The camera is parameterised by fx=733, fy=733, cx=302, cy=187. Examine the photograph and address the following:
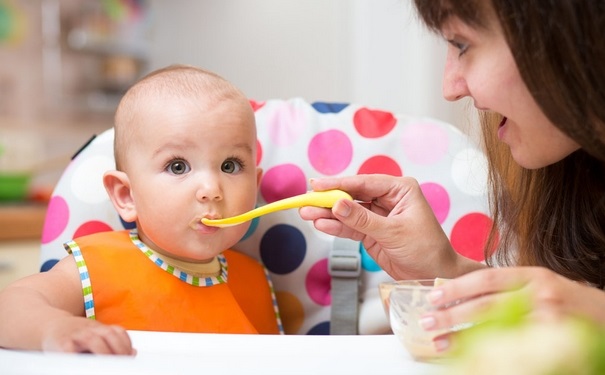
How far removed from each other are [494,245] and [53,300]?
571mm

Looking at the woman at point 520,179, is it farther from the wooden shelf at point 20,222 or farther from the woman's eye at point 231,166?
the wooden shelf at point 20,222

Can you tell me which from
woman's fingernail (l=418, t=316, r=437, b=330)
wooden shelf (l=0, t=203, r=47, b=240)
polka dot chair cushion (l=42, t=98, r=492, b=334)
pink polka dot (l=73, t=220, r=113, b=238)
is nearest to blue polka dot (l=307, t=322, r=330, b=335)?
polka dot chair cushion (l=42, t=98, r=492, b=334)

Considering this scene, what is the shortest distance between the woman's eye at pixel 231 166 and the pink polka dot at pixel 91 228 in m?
0.22

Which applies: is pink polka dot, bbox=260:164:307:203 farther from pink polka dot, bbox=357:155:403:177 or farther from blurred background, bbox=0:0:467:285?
blurred background, bbox=0:0:467:285

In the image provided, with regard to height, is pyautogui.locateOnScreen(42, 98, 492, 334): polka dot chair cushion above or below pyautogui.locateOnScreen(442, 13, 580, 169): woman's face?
below

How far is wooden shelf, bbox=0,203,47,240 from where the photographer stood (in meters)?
2.10

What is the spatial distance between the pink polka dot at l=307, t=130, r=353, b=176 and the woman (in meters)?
0.16

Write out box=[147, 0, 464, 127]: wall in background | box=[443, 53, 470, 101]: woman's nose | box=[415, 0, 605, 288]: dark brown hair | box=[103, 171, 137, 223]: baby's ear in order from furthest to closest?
1. box=[147, 0, 464, 127]: wall in background
2. box=[103, 171, 137, 223]: baby's ear
3. box=[443, 53, 470, 101]: woman's nose
4. box=[415, 0, 605, 288]: dark brown hair

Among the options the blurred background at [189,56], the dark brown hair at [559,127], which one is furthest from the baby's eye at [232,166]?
the blurred background at [189,56]

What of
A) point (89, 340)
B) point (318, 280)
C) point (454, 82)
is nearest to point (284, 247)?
point (318, 280)

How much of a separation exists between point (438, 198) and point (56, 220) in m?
0.55

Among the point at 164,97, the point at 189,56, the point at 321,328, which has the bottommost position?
the point at 321,328

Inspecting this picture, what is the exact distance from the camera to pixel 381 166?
1074 mm

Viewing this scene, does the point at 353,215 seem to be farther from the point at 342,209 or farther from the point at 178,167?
the point at 178,167
